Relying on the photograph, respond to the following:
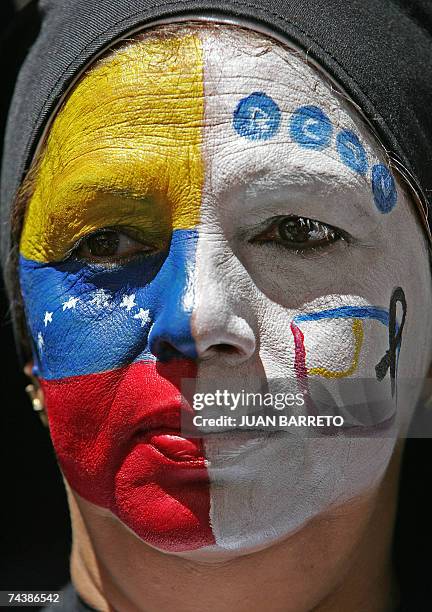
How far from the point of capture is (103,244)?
168 centimetres

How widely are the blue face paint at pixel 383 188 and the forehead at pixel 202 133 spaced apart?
0.02 meters

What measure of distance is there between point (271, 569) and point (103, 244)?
0.68 m

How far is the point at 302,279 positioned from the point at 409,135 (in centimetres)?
37

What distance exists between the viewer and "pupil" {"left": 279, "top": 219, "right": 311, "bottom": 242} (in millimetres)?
1602

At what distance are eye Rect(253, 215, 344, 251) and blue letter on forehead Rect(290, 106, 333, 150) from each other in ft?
0.44

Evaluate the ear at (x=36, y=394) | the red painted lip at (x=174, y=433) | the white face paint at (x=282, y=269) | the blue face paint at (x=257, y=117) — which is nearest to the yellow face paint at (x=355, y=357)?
the white face paint at (x=282, y=269)

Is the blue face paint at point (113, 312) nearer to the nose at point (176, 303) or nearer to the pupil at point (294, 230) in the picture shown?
the nose at point (176, 303)

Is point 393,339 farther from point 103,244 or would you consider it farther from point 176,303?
point 103,244

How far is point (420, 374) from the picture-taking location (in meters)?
1.82

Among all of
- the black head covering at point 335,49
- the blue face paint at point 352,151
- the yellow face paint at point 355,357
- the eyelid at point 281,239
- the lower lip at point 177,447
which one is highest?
the black head covering at point 335,49

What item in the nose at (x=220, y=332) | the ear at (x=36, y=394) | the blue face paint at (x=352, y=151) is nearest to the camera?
the nose at (x=220, y=332)

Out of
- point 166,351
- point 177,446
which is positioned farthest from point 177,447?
point 166,351

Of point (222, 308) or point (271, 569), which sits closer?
point (222, 308)

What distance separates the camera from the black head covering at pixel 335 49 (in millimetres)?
1652
